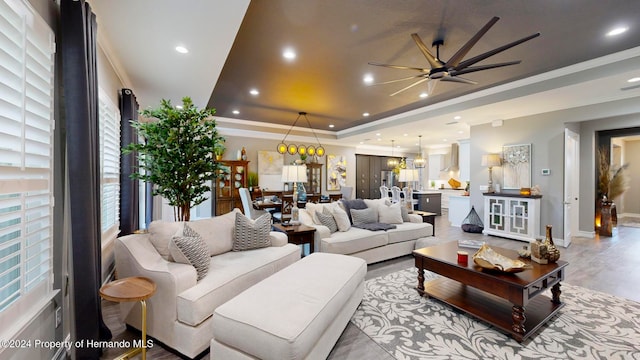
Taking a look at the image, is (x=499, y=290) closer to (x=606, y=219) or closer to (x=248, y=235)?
(x=248, y=235)

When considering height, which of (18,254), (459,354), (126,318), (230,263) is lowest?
(459,354)

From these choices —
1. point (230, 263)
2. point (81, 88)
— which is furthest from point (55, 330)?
point (81, 88)

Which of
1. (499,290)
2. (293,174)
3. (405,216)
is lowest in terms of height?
(499,290)

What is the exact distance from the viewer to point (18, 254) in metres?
1.33

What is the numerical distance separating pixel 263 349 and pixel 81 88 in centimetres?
204

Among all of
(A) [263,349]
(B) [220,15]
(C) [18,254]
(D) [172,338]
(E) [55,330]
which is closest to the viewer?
(C) [18,254]

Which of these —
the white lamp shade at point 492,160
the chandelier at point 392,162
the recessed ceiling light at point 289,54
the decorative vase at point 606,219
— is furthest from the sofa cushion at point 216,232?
the chandelier at point 392,162

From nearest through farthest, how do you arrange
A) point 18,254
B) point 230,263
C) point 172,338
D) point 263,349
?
point 18,254 → point 263,349 → point 172,338 → point 230,263

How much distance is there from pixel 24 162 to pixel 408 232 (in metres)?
4.31

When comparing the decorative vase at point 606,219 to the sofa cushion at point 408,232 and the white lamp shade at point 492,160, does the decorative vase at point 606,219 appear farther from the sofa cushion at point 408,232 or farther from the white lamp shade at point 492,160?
the sofa cushion at point 408,232

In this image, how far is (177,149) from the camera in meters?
2.66

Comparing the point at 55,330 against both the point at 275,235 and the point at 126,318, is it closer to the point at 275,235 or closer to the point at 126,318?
the point at 126,318

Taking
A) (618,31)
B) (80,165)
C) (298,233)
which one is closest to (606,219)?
(618,31)

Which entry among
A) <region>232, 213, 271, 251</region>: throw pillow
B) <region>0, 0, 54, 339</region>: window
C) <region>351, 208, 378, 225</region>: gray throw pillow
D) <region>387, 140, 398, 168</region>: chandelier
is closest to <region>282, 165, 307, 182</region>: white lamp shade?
<region>351, 208, 378, 225</region>: gray throw pillow
